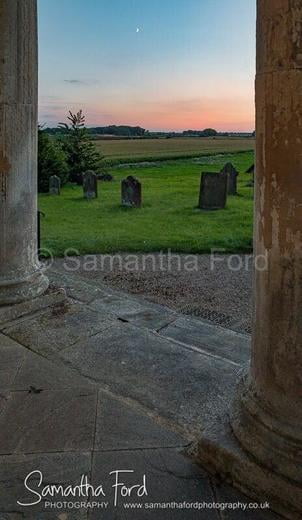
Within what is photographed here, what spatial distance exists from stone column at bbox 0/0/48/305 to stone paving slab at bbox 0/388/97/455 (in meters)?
1.51

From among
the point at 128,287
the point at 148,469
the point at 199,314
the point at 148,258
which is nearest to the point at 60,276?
the point at 128,287

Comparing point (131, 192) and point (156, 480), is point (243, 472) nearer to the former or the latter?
point (156, 480)

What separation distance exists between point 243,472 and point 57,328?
2.26 meters

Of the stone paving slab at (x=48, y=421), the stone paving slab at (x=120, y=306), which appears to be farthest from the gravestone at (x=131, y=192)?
the stone paving slab at (x=48, y=421)

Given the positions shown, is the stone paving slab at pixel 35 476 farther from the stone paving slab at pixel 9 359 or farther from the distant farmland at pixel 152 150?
the distant farmland at pixel 152 150

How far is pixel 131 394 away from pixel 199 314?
2.13 metres

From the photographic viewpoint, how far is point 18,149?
3.90 m

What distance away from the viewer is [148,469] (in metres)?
2.10

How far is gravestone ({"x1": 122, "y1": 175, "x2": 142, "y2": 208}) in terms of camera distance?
12227 millimetres

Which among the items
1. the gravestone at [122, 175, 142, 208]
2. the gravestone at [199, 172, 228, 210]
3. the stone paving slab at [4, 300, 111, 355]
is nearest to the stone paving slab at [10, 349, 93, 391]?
the stone paving slab at [4, 300, 111, 355]

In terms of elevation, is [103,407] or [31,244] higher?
[31,244]

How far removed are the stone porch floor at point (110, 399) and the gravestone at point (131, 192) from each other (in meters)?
8.13

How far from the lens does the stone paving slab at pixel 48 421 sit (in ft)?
7.48

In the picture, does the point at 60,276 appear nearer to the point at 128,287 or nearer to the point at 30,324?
the point at 128,287
